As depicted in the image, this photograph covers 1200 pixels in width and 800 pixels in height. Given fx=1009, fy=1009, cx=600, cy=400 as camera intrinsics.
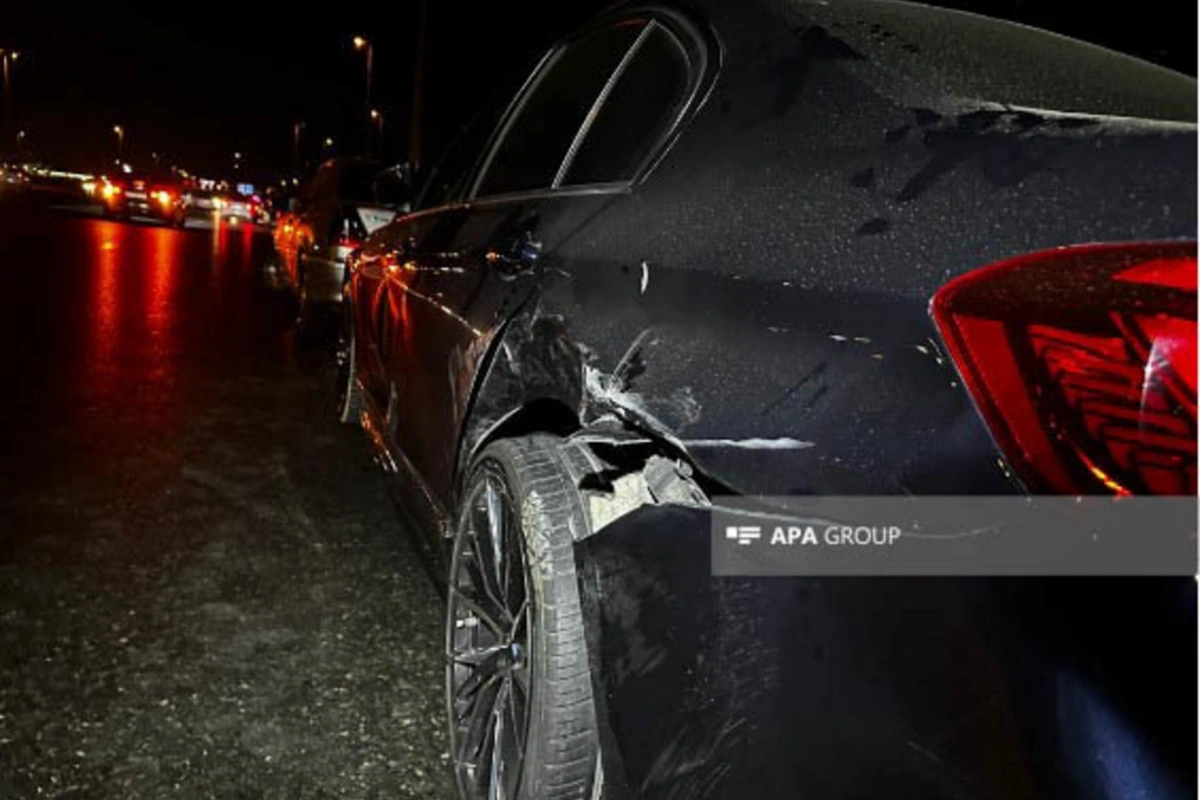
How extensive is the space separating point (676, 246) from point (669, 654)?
67 cm

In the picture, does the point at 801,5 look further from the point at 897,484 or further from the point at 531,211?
the point at 897,484

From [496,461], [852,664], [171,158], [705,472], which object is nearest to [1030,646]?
[852,664]

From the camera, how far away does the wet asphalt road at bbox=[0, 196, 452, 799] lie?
238cm

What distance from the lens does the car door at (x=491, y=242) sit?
2.30 meters

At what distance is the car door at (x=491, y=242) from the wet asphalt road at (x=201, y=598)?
0.56 meters

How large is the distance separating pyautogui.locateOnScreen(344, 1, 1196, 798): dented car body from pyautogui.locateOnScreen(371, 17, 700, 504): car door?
4cm

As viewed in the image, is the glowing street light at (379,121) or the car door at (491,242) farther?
the glowing street light at (379,121)

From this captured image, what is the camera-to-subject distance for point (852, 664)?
49.1 inches

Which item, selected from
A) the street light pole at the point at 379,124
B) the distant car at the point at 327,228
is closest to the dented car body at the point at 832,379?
the distant car at the point at 327,228

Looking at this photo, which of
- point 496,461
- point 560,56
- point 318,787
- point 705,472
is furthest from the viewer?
point 560,56

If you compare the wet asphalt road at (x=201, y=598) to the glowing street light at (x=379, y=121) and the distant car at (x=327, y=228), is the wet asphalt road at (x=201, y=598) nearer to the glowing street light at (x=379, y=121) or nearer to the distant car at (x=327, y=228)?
the distant car at (x=327, y=228)

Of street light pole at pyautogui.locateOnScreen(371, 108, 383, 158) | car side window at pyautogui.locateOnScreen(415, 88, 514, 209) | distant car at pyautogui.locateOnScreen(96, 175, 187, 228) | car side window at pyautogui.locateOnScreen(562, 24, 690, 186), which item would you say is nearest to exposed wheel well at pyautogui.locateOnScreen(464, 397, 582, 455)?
car side window at pyautogui.locateOnScreen(562, 24, 690, 186)

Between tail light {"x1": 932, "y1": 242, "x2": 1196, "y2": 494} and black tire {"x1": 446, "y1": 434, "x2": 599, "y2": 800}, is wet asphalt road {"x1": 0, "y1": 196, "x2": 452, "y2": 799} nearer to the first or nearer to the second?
black tire {"x1": 446, "y1": 434, "x2": 599, "y2": 800}

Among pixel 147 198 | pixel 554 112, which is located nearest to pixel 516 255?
pixel 554 112
